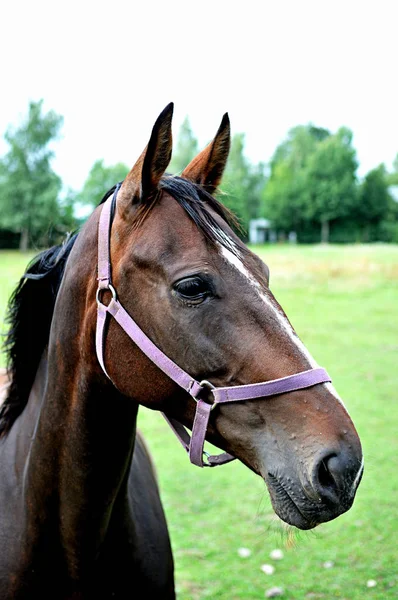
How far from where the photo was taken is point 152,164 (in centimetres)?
184

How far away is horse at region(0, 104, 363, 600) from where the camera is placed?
158 centimetres

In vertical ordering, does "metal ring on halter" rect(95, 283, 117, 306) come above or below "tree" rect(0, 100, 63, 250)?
below

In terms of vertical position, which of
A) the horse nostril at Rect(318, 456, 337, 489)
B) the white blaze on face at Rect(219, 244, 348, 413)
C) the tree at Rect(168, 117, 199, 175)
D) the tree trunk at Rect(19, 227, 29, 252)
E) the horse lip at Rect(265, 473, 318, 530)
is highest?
the tree at Rect(168, 117, 199, 175)

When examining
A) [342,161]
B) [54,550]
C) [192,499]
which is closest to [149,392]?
[54,550]

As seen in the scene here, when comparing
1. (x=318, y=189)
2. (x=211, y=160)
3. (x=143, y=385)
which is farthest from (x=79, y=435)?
(x=318, y=189)

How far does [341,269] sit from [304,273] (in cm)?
153

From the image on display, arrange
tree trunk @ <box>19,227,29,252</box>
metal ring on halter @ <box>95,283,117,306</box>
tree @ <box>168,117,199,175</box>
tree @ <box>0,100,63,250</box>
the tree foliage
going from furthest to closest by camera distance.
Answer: the tree foliage < tree @ <box>168,117,199,175</box> < tree @ <box>0,100,63,250</box> < tree trunk @ <box>19,227,29,252</box> < metal ring on halter @ <box>95,283,117,306</box>

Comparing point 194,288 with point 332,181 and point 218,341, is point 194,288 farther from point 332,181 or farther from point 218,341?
point 332,181

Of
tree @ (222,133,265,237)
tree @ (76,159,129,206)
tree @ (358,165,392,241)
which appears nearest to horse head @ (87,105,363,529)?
tree @ (76,159,129,206)

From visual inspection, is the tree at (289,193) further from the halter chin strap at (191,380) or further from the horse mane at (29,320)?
the halter chin strap at (191,380)

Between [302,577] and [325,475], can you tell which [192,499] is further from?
[325,475]

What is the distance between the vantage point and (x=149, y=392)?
178 cm

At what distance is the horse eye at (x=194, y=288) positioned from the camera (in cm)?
170

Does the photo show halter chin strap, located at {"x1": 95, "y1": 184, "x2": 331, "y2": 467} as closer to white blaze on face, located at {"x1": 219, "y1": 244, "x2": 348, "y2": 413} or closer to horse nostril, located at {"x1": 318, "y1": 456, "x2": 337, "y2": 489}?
white blaze on face, located at {"x1": 219, "y1": 244, "x2": 348, "y2": 413}
